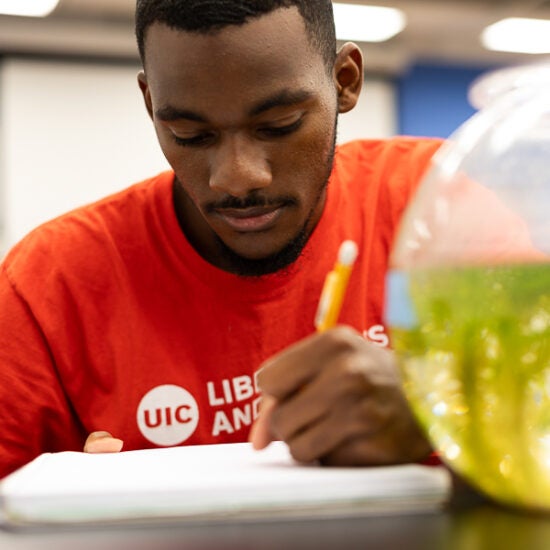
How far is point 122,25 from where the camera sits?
3.56 m

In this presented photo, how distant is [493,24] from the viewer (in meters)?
3.57

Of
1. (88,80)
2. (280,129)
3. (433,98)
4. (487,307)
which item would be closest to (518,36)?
(433,98)

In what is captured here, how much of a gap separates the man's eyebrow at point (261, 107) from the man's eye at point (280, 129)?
0.8 inches

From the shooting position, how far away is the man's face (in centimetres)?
69

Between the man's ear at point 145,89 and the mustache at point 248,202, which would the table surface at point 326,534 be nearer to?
the mustache at point 248,202

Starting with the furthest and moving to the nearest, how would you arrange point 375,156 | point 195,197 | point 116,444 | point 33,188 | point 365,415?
1. point 33,188
2. point 375,156
3. point 195,197
4. point 116,444
5. point 365,415

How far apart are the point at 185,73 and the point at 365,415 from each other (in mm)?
367

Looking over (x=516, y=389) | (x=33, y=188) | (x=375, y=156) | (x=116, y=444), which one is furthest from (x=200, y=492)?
(x=33, y=188)

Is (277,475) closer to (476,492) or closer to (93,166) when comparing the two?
(476,492)

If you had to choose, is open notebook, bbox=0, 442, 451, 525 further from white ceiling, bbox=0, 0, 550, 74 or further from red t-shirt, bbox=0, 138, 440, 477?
white ceiling, bbox=0, 0, 550, 74

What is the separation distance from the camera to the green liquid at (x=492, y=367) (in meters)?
0.36

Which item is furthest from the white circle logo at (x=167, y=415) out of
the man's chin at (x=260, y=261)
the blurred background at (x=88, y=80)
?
the blurred background at (x=88, y=80)

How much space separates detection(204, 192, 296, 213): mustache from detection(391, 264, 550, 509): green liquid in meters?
0.35

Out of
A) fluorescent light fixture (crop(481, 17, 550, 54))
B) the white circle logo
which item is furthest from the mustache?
fluorescent light fixture (crop(481, 17, 550, 54))
